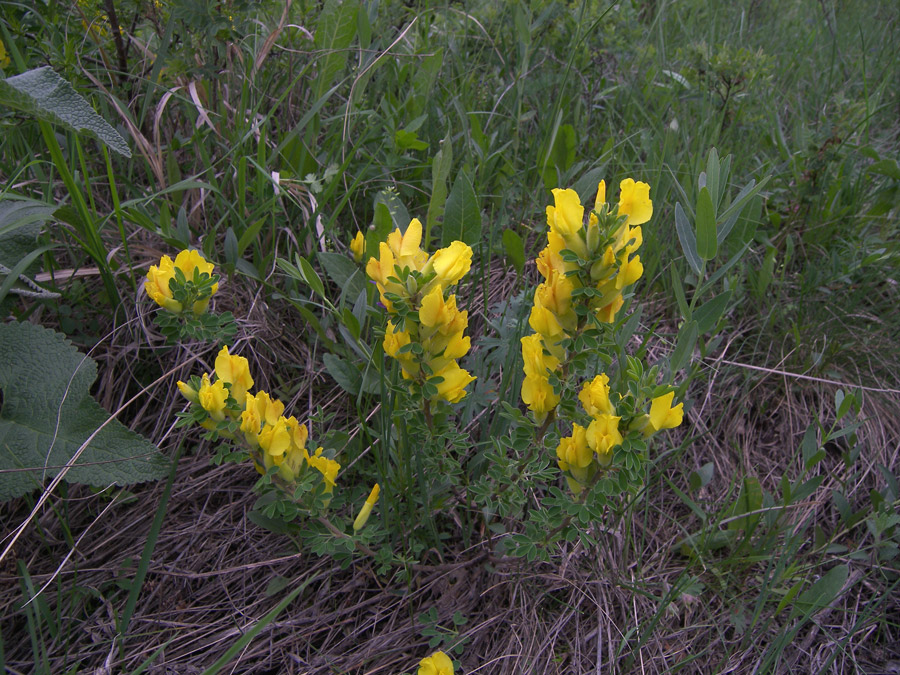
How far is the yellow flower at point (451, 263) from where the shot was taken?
1.20m

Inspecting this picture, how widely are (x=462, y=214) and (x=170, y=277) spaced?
76 centimetres

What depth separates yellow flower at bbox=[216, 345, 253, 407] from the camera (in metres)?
1.30

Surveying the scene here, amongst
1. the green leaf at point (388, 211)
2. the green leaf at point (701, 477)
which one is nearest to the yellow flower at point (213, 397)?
the green leaf at point (388, 211)

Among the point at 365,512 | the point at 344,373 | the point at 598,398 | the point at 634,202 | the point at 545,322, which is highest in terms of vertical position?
the point at 634,202

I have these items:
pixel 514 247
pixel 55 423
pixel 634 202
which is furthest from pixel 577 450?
pixel 55 423

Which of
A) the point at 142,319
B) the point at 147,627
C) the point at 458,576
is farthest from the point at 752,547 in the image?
the point at 142,319

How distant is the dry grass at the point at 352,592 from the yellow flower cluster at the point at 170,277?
40 cm

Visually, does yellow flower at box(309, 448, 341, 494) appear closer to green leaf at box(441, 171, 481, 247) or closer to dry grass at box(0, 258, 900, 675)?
dry grass at box(0, 258, 900, 675)

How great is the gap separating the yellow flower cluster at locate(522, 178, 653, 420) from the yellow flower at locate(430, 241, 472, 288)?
148 mm

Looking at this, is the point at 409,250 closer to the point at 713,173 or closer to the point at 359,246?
the point at 359,246

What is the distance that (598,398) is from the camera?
1207mm

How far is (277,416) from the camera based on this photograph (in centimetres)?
141

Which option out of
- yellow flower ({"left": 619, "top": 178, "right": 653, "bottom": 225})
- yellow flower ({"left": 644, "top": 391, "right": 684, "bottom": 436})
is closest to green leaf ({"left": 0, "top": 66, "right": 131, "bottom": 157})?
yellow flower ({"left": 619, "top": 178, "right": 653, "bottom": 225})

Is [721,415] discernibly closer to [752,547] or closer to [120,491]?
[752,547]
